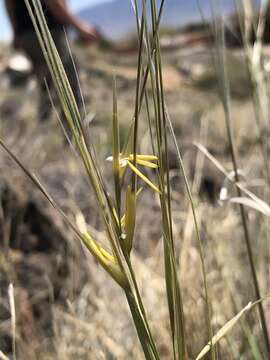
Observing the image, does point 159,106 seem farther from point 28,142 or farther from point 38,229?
point 28,142

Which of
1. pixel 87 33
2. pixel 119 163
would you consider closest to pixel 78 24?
pixel 87 33

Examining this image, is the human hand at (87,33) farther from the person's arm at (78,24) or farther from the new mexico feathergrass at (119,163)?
the new mexico feathergrass at (119,163)

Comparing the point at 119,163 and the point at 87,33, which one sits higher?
the point at 87,33

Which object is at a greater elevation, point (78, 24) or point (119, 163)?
point (78, 24)

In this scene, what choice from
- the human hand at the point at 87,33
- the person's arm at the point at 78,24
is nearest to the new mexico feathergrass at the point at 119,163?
the person's arm at the point at 78,24

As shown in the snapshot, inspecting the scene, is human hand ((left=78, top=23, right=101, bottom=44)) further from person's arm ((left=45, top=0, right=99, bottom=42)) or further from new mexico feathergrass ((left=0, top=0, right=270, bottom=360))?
new mexico feathergrass ((left=0, top=0, right=270, bottom=360))

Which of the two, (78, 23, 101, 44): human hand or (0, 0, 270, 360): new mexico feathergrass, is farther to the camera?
(78, 23, 101, 44): human hand

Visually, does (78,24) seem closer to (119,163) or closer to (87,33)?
(87,33)

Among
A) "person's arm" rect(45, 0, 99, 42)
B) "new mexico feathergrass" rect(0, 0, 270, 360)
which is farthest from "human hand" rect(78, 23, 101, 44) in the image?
"new mexico feathergrass" rect(0, 0, 270, 360)

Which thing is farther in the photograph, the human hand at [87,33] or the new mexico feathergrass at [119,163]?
the human hand at [87,33]

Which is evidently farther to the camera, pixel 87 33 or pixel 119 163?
pixel 87 33

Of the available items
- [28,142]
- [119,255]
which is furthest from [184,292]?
[28,142]
